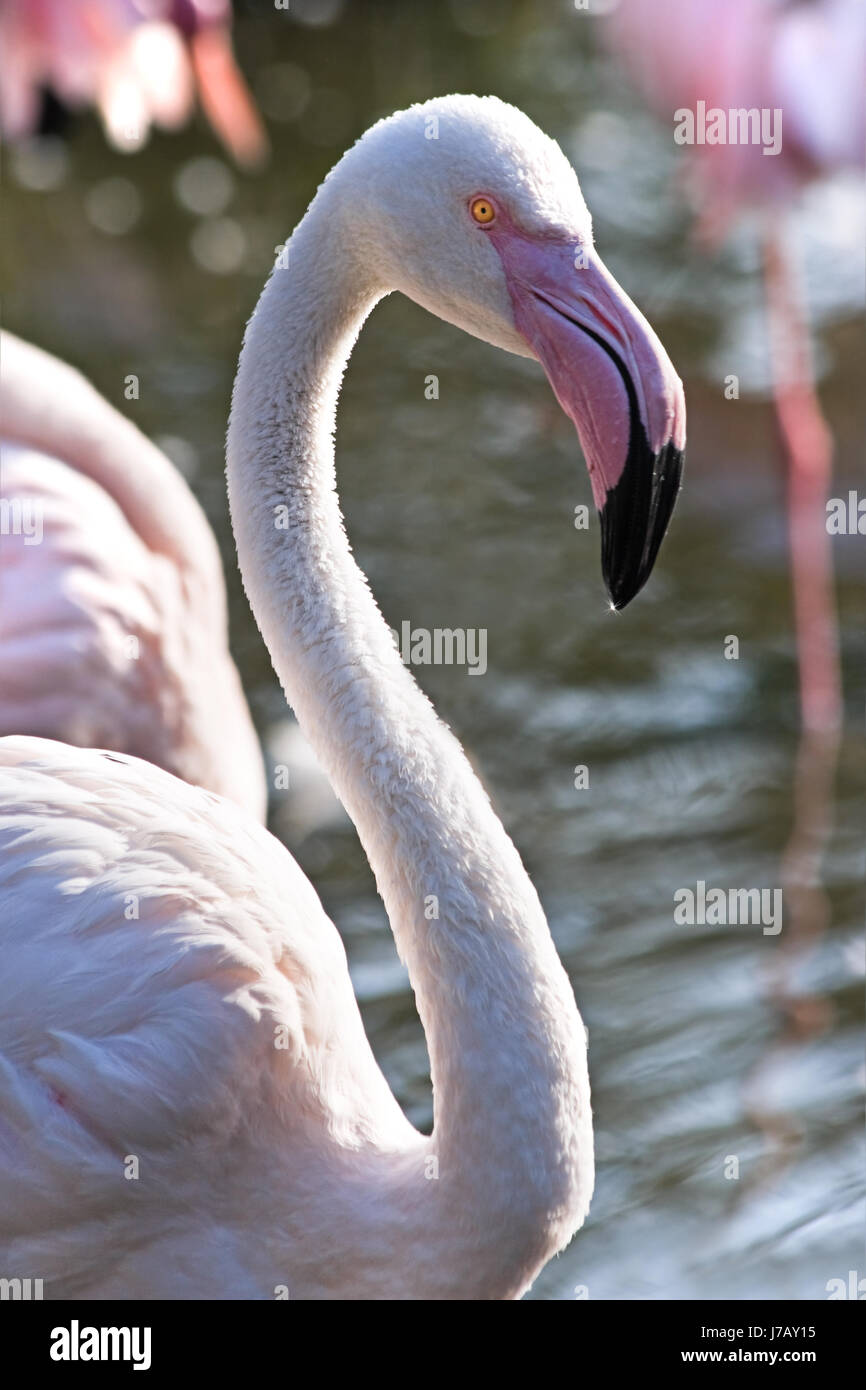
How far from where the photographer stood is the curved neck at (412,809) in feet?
7.55

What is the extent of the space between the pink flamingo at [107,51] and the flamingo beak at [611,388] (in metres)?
1.75

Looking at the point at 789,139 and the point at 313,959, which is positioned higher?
the point at 789,139

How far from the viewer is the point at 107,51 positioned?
373 cm

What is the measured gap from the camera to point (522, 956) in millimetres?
2355

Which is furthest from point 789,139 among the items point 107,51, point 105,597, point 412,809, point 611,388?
point 412,809

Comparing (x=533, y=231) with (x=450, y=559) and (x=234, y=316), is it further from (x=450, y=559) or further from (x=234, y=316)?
(x=234, y=316)

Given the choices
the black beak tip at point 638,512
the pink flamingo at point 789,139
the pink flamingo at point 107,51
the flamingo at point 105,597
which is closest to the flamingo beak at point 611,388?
the black beak tip at point 638,512

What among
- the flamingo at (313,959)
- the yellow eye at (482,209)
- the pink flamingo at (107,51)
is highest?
the pink flamingo at (107,51)

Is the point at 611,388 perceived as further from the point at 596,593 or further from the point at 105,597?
the point at 596,593

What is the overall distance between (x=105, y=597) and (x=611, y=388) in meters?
1.32

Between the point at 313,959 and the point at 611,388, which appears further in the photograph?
the point at 313,959

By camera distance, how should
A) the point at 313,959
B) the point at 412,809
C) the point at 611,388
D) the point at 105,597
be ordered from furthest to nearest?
the point at 105,597 < the point at 313,959 < the point at 412,809 < the point at 611,388

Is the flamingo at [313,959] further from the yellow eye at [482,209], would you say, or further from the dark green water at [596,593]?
the dark green water at [596,593]
